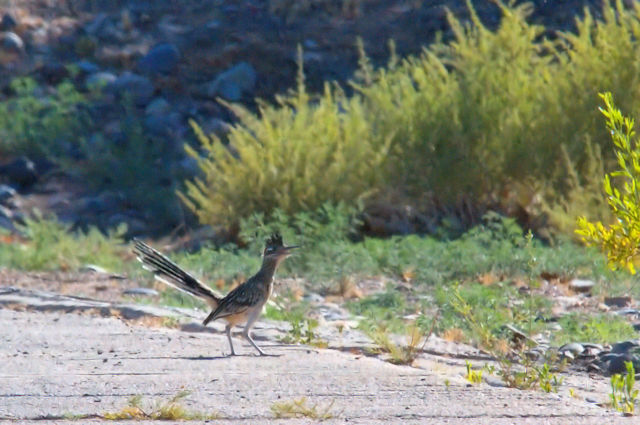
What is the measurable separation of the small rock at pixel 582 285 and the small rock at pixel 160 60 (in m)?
16.8

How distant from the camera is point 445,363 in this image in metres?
8.41

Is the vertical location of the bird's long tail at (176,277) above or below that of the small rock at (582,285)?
above

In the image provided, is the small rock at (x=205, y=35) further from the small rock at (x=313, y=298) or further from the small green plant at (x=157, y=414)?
the small green plant at (x=157, y=414)

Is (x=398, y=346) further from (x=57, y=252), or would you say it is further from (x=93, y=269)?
(x=57, y=252)

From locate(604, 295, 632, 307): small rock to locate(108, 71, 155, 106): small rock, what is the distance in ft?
53.5

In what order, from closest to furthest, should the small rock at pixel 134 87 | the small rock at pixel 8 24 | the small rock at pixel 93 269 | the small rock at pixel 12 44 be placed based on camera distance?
the small rock at pixel 93 269
the small rock at pixel 134 87
the small rock at pixel 12 44
the small rock at pixel 8 24

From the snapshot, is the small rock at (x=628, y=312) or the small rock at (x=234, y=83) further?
the small rock at (x=234, y=83)

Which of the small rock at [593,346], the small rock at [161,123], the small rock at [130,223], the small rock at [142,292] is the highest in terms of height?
the small rock at [593,346]

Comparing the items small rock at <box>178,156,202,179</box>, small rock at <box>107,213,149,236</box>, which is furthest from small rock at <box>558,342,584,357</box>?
small rock at <box>178,156,202,179</box>

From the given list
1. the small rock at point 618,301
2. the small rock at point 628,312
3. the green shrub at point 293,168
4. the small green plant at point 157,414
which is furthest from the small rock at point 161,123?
the small green plant at point 157,414

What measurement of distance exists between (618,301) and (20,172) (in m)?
14.1

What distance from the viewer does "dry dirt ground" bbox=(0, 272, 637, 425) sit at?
6258mm

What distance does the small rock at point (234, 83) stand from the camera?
2675cm

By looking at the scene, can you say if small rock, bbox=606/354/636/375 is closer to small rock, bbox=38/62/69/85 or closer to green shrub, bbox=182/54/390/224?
green shrub, bbox=182/54/390/224
